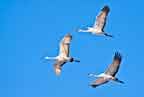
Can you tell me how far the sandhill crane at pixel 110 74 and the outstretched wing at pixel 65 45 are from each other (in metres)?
3.16

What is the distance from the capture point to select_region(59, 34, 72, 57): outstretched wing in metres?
53.6

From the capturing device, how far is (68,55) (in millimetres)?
53844

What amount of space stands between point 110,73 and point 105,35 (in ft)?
9.81

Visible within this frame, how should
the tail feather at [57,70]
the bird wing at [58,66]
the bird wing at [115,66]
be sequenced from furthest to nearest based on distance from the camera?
1. the tail feather at [57,70]
2. the bird wing at [58,66]
3. the bird wing at [115,66]

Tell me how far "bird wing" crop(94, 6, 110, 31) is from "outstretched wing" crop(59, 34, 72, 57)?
88.6 inches

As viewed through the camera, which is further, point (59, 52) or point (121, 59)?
point (59, 52)

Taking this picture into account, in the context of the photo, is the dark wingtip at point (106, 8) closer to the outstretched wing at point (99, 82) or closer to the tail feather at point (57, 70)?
the outstretched wing at point (99, 82)

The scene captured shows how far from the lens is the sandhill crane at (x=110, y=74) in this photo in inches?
2016

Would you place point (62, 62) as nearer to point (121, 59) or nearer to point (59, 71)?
point (59, 71)

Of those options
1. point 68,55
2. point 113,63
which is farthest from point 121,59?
point 68,55

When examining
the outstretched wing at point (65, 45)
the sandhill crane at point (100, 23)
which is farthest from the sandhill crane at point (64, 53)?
the sandhill crane at point (100, 23)

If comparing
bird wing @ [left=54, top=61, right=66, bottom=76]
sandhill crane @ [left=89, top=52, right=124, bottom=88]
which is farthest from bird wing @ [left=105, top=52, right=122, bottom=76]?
bird wing @ [left=54, top=61, right=66, bottom=76]

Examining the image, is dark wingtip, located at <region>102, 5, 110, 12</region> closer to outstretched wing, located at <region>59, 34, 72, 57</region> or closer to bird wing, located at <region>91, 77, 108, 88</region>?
outstretched wing, located at <region>59, 34, 72, 57</region>

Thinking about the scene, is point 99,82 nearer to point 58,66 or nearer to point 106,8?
point 58,66
